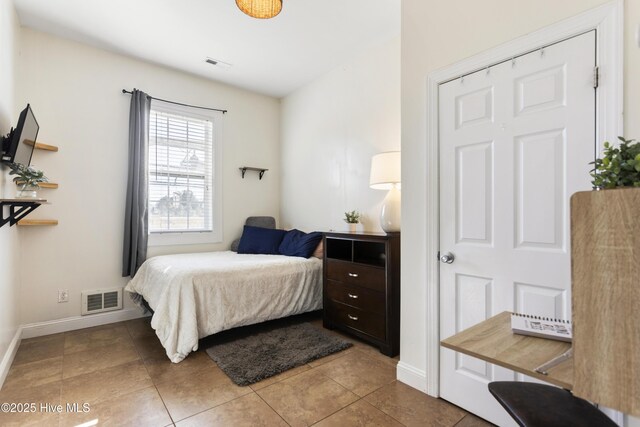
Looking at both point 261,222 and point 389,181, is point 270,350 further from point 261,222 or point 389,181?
point 261,222

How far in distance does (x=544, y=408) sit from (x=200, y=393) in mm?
1828

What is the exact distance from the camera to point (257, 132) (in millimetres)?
4434

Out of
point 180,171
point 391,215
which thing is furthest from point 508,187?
point 180,171

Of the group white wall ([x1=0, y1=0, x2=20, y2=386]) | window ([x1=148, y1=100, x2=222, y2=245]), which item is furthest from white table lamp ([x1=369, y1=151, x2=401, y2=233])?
white wall ([x1=0, y1=0, x2=20, y2=386])

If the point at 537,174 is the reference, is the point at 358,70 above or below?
above

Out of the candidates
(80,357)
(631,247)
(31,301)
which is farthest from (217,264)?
(631,247)

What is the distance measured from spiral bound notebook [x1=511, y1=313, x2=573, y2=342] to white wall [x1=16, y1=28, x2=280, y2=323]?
357 centimetres

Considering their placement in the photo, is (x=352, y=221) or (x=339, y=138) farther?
(x=339, y=138)

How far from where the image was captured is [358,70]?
11.2 feet

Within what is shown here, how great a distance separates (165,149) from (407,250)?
10.0 feet

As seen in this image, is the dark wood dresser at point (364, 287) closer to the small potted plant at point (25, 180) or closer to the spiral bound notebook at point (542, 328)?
the spiral bound notebook at point (542, 328)

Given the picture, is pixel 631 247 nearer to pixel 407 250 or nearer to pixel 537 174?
pixel 537 174

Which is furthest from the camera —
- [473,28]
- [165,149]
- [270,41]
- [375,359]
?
[165,149]

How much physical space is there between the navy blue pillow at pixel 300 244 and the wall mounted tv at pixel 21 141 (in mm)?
2343
